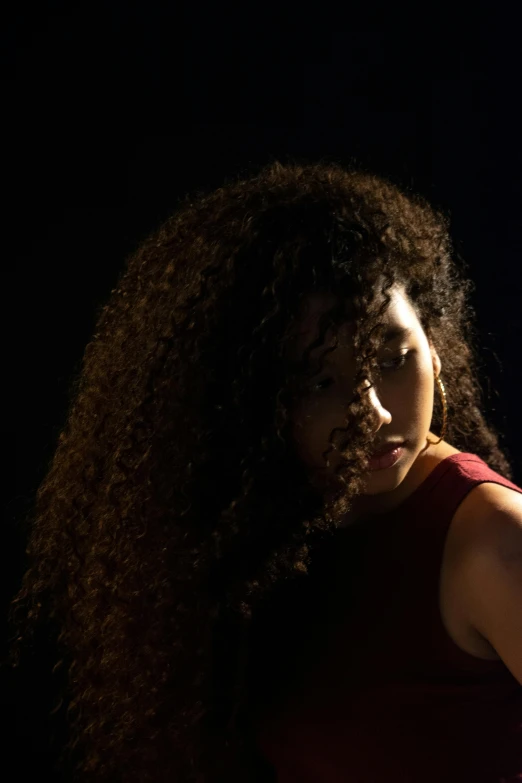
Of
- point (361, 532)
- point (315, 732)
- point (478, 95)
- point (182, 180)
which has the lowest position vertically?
point (315, 732)

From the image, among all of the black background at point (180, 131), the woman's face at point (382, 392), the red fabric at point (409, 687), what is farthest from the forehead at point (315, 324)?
the black background at point (180, 131)

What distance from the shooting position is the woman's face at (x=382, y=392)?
1069 mm

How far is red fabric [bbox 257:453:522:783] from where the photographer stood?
1112 mm

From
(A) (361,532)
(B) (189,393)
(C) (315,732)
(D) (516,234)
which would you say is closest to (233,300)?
(B) (189,393)

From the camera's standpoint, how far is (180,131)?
1642 millimetres

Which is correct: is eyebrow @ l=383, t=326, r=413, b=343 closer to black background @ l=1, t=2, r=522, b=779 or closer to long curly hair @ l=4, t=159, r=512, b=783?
long curly hair @ l=4, t=159, r=512, b=783

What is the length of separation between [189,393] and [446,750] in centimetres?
52

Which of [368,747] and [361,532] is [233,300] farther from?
[368,747]

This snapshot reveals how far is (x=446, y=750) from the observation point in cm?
112

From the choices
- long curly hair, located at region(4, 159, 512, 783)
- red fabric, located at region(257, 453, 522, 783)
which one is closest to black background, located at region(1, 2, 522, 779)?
long curly hair, located at region(4, 159, 512, 783)

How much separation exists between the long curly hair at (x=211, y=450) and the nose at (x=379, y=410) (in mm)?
13

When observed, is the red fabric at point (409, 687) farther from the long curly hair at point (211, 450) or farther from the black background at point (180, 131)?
the black background at point (180, 131)

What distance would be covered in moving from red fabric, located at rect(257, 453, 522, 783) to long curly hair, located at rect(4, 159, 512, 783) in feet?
0.30

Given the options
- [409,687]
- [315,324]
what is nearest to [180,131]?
[315,324]
